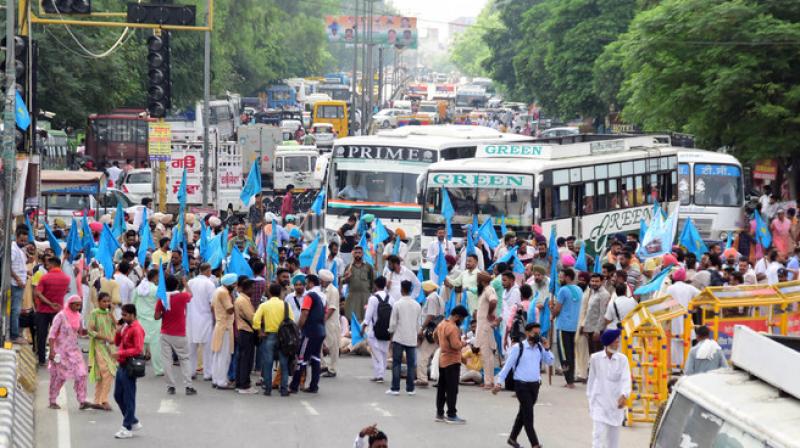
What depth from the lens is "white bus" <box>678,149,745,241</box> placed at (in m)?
32.4

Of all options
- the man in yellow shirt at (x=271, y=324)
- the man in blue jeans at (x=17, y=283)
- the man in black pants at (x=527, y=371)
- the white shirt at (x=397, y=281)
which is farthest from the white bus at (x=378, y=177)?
the man in black pants at (x=527, y=371)

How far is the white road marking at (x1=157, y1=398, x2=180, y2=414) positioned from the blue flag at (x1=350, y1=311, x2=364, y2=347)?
4.17 meters

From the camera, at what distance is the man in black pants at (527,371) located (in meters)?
13.6

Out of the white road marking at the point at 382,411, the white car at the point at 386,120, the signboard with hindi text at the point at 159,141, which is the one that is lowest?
the white road marking at the point at 382,411

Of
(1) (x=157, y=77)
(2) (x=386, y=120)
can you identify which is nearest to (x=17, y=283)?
(1) (x=157, y=77)

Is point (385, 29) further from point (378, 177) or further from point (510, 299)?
point (510, 299)

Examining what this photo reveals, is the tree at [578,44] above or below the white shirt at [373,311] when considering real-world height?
above

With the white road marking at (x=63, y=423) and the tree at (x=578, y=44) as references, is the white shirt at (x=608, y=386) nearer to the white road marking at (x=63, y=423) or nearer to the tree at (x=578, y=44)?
the white road marking at (x=63, y=423)

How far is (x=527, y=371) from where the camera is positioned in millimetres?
13602

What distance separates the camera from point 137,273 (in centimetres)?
1908

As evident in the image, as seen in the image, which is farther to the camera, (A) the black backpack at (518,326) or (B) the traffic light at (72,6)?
(B) the traffic light at (72,6)

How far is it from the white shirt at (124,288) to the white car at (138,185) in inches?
829

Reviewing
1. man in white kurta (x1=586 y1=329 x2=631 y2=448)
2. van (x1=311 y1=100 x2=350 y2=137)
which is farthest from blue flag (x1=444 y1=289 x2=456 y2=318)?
van (x1=311 y1=100 x2=350 y2=137)

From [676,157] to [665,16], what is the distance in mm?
4696
